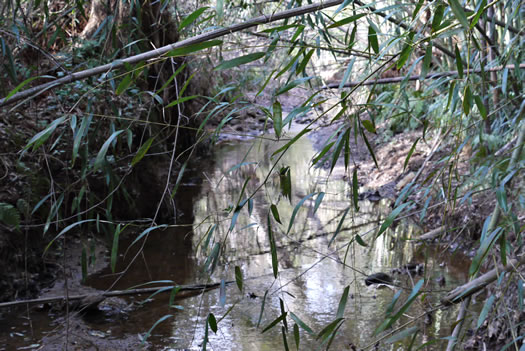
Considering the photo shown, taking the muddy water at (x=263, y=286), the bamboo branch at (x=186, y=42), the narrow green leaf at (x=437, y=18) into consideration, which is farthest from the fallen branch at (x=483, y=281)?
the bamboo branch at (x=186, y=42)

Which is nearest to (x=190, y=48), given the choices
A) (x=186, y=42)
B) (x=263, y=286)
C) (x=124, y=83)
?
(x=186, y=42)

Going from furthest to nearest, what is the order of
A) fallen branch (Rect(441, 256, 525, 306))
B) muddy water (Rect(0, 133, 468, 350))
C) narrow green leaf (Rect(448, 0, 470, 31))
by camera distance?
muddy water (Rect(0, 133, 468, 350)), fallen branch (Rect(441, 256, 525, 306)), narrow green leaf (Rect(448, 0, 470, 31))

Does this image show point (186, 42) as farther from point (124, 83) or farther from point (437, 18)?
point (437, 18)

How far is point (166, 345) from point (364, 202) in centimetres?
352

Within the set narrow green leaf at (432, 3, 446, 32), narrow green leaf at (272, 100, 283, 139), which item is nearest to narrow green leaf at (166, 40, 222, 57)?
narrow green leaf at (272, 100, 283, 139)

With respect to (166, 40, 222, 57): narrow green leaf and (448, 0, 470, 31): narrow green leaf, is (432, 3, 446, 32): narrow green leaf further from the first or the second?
(166, 40, 222, 57): narrow green leaf

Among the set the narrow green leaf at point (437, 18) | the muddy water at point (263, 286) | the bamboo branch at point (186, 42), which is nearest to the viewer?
the narrow green leaf at point (437, 18)

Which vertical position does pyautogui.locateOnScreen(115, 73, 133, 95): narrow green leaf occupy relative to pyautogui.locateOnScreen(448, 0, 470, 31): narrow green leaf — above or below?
below

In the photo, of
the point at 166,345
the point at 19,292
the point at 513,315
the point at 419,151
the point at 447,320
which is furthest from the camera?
the point at 419,151

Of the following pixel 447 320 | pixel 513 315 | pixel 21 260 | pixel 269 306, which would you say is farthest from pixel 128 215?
pixel 513 315

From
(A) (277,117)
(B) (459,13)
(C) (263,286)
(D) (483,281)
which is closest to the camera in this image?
(B) (459,13)

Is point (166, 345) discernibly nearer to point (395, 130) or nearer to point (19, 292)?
point (19, 292)

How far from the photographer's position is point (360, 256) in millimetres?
4422

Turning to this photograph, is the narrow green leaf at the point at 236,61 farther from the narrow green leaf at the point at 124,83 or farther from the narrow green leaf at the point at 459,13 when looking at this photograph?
the narrow green leaf at the point at 459,13
